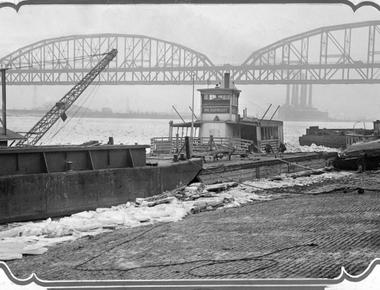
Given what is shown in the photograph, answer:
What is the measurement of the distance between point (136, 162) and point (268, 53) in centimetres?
704

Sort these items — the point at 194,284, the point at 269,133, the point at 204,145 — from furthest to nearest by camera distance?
the point at 269,133, the point at 204,145, the point at 194,284

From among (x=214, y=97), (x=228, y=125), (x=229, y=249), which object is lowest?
(x=229, y=249)

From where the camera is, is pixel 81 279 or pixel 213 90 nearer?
pixel 81 279

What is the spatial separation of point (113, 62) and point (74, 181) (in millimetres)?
5166

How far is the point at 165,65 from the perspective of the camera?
18.9 ft

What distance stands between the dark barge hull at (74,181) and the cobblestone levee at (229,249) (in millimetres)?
3200

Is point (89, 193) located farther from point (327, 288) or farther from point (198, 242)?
point (327, 288)

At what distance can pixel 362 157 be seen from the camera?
17.2 meters

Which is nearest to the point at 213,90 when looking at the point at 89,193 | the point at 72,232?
the point at 89,193

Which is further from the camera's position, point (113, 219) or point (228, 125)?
point (228, 125)

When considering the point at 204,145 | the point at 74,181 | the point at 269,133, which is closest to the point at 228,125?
the point at 204,145

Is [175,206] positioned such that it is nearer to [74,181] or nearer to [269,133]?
[74,181]

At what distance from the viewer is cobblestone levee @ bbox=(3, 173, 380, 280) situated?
457 cm

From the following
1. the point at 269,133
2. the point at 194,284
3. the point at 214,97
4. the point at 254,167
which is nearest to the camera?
the point at 194,284
